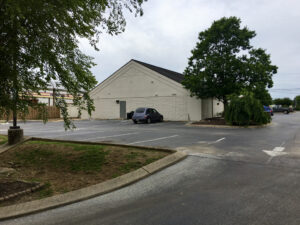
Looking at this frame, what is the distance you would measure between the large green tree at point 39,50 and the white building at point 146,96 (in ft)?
66.0

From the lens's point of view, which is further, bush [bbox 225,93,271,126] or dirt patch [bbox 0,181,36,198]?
bush [bbox 225,93,271,126]

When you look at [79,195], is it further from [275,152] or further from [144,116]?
[144,116]

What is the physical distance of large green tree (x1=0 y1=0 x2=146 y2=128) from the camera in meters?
4.55

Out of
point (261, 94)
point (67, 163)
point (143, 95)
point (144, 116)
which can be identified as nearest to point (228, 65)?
point (261, 94)

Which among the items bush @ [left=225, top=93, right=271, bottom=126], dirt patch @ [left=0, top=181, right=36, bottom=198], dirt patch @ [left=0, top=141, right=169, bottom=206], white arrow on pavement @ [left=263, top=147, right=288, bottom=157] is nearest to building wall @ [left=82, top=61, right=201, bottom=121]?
bush @ [left=225, top=93, right=271, bottom=126]

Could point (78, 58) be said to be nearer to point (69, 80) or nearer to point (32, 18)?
point (69, 80)

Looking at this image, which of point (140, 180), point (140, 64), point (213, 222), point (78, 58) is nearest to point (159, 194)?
point (140, 180)

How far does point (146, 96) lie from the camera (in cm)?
2820

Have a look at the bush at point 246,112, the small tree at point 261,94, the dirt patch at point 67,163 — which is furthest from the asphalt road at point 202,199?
the small tree at point 261,94

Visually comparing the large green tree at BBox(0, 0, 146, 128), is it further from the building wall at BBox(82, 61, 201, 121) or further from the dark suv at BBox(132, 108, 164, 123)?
the building wall at BBox(82, 61, 201, 121)

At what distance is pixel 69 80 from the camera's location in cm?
568

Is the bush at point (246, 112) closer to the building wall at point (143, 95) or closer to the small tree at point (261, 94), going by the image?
the small tree at point (261, 94)

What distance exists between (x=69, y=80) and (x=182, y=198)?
3.99 m

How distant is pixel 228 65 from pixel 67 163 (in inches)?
700
